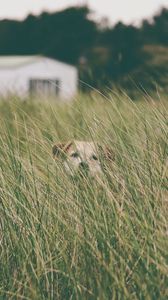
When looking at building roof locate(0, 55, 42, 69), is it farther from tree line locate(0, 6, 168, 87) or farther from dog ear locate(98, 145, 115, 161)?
dog ear locate(98, 145, 115, 161)

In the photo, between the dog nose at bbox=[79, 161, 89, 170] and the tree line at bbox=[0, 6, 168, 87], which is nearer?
the dog nose at bbox=[79, 161, 89, 170]

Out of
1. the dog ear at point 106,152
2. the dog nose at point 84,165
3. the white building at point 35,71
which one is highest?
the dog nose at point 84,165

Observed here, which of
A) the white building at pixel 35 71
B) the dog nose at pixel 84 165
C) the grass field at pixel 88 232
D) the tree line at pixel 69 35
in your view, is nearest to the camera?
the grass field at pixel 88 232

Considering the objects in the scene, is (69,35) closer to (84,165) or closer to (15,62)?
(15,62)

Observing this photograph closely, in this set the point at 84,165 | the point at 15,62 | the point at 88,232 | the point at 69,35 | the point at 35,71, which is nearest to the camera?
the point at 88,232

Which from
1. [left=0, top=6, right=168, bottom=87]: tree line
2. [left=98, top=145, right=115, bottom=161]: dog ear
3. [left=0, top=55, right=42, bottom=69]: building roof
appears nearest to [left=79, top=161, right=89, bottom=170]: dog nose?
[left=98, top=145, right=115, bottom=161]: dog ear

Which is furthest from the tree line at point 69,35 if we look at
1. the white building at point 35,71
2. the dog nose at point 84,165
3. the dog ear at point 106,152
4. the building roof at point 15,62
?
the dog nose at point 84,165

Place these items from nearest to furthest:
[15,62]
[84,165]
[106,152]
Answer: [84,165] < [106,152] < [15,62]

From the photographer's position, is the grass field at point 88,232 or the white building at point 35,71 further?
the white building at point 35,71

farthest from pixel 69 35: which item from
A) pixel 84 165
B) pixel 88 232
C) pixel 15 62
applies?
pixel 88 232

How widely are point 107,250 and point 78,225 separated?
249 millimetres

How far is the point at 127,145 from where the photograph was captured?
3.59 metres

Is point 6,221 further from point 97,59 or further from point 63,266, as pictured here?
point 97,59

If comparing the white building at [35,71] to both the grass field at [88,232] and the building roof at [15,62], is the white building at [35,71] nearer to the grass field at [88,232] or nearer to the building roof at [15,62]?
the building roof at [15,62]
